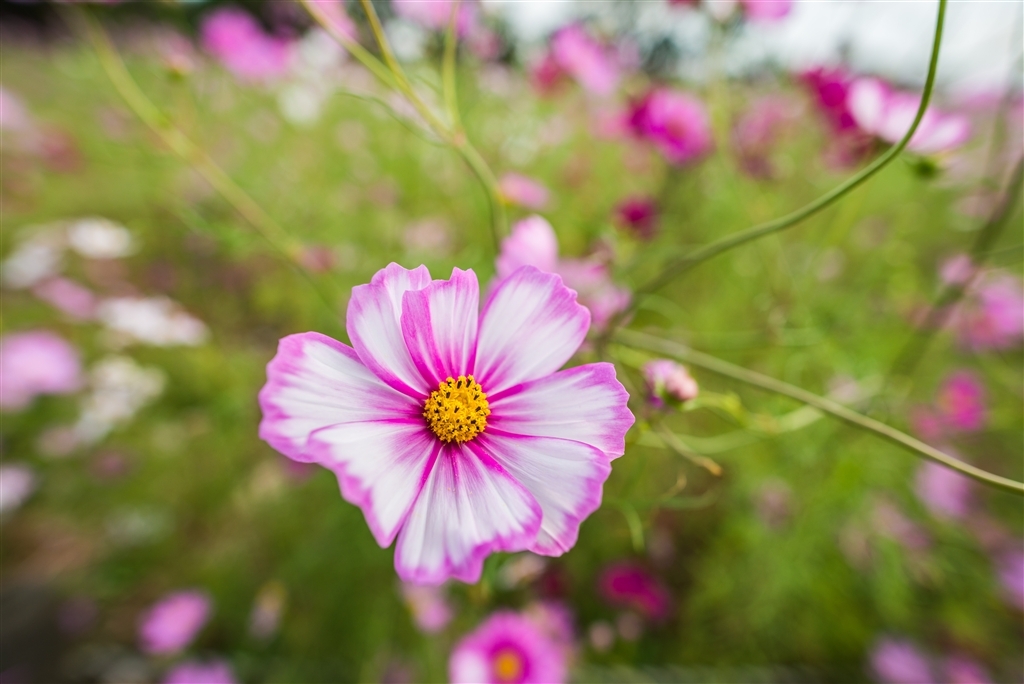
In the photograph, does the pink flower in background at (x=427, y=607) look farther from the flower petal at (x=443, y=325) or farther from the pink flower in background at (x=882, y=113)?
the pink flower in background at (x=882, y=113)

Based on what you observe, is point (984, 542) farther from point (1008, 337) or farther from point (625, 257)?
point (625, 257)

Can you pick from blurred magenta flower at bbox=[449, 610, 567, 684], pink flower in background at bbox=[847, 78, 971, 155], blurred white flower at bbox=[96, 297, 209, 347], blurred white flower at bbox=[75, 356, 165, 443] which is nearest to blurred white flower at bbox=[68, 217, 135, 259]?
blurred white flower at bbox=[96, 297, 209, 347]

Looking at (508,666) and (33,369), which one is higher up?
(33,369)

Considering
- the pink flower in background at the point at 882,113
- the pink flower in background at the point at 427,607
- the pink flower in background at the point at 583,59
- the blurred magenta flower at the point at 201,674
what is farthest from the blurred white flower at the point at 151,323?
the pink flower in background at the point at 882,113

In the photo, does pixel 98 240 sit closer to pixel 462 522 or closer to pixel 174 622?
pixel 174 622

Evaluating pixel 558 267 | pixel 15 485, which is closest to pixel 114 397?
pixel 15 485

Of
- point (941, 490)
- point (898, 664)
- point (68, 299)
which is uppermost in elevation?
point (68, 299)
